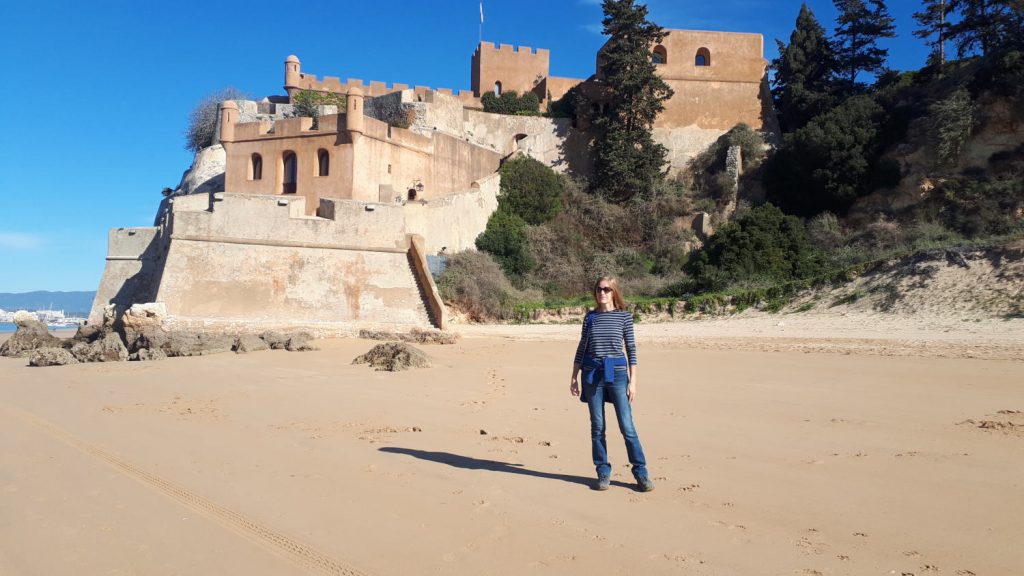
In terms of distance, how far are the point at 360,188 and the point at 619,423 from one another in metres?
19.3

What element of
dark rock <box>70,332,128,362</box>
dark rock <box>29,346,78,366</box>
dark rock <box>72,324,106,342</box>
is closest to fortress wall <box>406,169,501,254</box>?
dark rock <box>72,324,106,342</box>

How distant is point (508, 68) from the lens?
123 ft

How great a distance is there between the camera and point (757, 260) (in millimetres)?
19500

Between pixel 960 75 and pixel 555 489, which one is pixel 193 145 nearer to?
pixel 960 75

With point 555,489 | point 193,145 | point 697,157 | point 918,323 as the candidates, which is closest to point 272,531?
point 555,489

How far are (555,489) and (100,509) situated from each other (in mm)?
2633

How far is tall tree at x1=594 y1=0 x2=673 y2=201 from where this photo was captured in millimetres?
27406

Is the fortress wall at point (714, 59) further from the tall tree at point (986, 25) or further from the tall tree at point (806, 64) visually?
the tall tree at point (986, 25)

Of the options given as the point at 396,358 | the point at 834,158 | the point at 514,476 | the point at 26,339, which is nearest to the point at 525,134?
the point at 834,158

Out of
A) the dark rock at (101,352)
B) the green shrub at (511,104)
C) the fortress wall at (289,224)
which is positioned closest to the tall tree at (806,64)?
the green shrub at (511,104)

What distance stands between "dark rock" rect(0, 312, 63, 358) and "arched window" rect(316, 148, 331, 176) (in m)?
9.11

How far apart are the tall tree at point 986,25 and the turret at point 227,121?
24.7 m

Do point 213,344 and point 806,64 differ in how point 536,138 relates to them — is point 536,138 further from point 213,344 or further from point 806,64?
point 213,344

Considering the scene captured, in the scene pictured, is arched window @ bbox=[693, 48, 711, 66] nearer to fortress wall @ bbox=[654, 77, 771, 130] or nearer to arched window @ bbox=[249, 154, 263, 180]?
fortress wall @ bbox=[654, 77, 771, 130]
